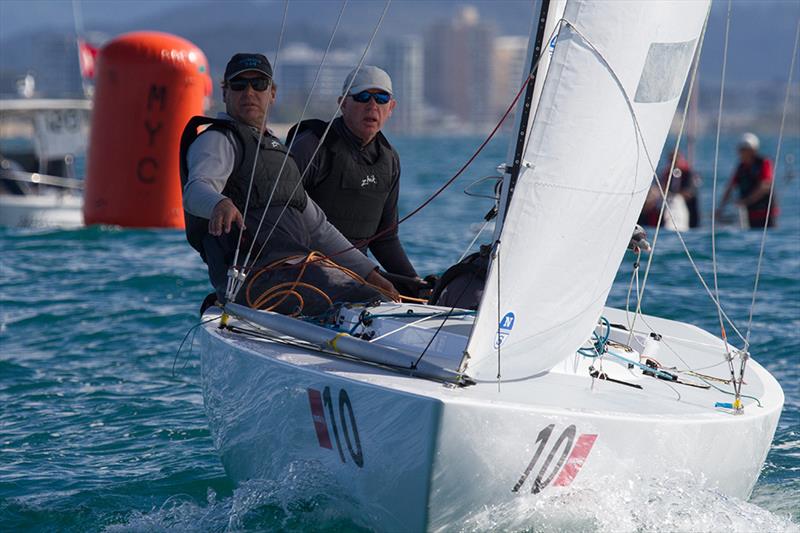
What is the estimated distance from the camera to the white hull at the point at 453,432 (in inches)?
110

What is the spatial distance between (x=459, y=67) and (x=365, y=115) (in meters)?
101

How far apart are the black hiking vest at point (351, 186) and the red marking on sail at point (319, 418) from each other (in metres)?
1.37

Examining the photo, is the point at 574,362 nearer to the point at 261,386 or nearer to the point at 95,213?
the point at 261,386

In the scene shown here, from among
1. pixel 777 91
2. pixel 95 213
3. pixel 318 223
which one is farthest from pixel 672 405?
pixel 777 91

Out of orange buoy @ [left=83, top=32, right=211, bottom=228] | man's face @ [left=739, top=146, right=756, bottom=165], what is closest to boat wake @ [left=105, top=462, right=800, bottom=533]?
orange buoy @ [left=83, top=32, right=211, bottom=228]

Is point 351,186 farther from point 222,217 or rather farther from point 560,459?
point 560,459

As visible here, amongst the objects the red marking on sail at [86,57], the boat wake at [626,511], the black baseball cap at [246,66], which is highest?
the black baseball cap at [246,66]

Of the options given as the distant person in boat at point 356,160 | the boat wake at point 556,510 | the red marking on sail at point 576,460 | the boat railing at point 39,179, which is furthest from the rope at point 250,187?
the boat railing at point 39,179

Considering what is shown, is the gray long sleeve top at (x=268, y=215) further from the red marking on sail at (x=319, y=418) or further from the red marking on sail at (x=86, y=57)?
the red marking on sail at (x=86, y=57)

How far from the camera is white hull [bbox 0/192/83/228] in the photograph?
41.6 feet

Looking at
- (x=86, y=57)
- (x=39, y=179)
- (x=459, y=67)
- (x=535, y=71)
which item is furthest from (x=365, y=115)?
(x=459, y=67)

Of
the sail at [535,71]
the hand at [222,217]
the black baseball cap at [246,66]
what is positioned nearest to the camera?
the sail at [535,71]

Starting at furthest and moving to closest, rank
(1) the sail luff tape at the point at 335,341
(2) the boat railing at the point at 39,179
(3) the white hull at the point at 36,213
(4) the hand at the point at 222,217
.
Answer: (2) the boat railing at the point at 39,179 < (3) the white hull at the point at 36,213 < (4) the hand at the point at 222,217 < (1) the sail luff tape at the point at 335,341

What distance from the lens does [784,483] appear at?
403 cm
